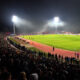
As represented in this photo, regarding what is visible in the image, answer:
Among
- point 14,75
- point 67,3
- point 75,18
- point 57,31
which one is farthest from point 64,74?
point 57,31

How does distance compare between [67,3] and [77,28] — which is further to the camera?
[77,28]

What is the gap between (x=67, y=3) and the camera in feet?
221

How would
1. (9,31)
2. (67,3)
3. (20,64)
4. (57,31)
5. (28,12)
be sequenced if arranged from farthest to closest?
(57,31) < (9,31) < (28,12) < (67,3) < (20,64)

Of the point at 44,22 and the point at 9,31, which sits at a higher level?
the point at 44,22

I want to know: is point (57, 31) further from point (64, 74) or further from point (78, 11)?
point (64, 74)

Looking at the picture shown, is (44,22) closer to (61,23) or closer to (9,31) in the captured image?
(61,23)

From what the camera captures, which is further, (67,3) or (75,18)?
(75,18)

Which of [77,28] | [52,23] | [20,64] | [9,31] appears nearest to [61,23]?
[52,23]

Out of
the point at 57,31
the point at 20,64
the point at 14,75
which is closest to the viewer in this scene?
the point at 14,75

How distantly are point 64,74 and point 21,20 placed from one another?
70.4 m

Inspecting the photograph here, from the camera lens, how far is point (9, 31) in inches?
3059

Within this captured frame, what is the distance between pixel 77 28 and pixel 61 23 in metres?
11.5

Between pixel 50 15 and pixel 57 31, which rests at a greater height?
pixel 50 15

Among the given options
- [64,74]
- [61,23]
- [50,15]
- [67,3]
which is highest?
[67,3]
